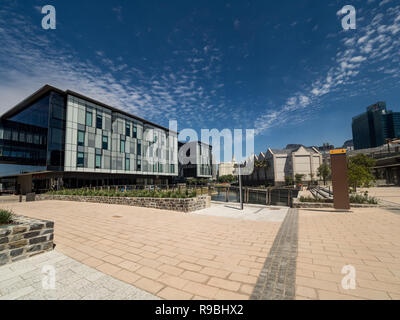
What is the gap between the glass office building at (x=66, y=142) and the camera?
2606 cm

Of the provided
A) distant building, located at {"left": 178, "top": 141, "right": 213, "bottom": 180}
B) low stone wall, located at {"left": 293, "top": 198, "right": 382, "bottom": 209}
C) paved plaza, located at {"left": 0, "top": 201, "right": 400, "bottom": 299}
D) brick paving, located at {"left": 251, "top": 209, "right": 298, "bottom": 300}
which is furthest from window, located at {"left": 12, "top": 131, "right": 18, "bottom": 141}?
distant building, located at {"left": 178, "top": 141, "right": 213, "bottom": 180}

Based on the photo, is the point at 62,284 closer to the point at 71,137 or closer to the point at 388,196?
the point at 388,196

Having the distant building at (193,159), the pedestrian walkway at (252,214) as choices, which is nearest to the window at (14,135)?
the pedestrian walkway at (252,214)

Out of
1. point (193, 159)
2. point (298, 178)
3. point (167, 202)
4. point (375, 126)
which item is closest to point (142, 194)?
point (167, 202)

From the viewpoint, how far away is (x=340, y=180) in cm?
1048

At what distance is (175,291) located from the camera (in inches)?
108

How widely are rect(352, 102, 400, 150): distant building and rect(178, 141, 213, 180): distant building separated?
140 meters

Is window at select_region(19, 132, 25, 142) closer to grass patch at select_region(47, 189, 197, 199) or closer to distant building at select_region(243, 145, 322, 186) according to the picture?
grass patch at select_region(47, 189, 197, 199)

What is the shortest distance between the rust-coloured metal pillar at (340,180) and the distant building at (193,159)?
61380mm

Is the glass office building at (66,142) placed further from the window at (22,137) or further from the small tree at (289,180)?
the small tree at (289,180)

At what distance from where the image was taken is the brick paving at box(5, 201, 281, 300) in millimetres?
2924

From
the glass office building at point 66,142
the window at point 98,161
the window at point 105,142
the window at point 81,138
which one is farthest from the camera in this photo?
the window at point 105,142
